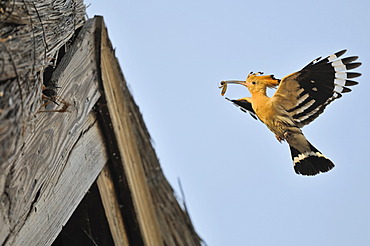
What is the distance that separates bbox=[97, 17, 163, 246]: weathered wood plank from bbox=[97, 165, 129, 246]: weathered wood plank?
6cm

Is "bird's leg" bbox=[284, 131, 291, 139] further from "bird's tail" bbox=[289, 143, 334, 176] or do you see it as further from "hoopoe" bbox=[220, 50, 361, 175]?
"bird's tail" bbox=[289, 143, 334, 176]

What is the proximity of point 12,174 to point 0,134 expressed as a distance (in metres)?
0.22

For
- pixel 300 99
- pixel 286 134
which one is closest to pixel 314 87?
pixel 300 99

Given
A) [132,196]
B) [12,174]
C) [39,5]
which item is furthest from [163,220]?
[39,5]

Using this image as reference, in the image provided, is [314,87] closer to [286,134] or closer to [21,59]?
[286,134]

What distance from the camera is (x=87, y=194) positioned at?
177 centimetres

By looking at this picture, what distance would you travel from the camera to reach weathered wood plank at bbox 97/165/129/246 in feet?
5.60

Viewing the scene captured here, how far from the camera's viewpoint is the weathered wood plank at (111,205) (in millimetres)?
1708

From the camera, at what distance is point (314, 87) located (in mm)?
3648

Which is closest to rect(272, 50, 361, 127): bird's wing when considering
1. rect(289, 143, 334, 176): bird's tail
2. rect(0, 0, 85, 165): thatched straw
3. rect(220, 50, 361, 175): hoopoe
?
rect(220, 50, 361, 175): hoopoe

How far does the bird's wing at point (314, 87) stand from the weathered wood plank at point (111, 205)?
1.56 m

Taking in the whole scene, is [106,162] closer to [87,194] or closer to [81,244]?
[87,194]

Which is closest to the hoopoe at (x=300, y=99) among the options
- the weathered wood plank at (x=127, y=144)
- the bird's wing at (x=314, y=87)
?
the bird's wing at (x=314, y=87)

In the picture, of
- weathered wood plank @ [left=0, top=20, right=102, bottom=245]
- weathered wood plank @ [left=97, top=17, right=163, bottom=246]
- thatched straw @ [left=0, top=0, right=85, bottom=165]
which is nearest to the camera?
thatched straw @ [left=0, top=0, right=85, bottom=165]
